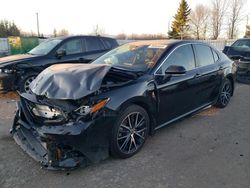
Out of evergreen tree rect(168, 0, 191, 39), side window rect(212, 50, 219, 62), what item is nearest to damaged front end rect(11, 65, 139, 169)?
side window rect(212, 50, 219, 62)

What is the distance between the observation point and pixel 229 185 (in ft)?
8.82

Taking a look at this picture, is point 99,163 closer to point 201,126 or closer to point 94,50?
point 201,126

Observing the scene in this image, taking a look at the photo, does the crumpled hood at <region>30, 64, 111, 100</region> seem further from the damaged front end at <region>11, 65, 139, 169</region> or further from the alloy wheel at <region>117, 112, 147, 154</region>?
the alloy wheel at <region>117, 112, 147, 154</region>

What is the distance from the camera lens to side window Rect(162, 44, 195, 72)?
3.83 meters

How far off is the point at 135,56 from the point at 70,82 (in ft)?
4.75

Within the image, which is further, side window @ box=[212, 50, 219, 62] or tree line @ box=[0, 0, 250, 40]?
tree line @ box=[0, 0, 250, 40]

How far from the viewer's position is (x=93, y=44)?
7.77 meters

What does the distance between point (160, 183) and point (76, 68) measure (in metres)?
1.98

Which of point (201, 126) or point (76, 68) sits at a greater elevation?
point (76, 68)

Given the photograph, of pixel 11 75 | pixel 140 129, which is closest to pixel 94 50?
pixel 11 75

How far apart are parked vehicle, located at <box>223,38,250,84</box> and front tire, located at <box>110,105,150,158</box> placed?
616 cm

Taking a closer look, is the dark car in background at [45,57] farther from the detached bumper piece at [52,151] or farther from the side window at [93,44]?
the detached bumper piece at [52,151]

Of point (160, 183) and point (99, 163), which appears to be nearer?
point (160, 183)

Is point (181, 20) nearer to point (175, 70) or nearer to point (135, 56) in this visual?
point (135, 56)
